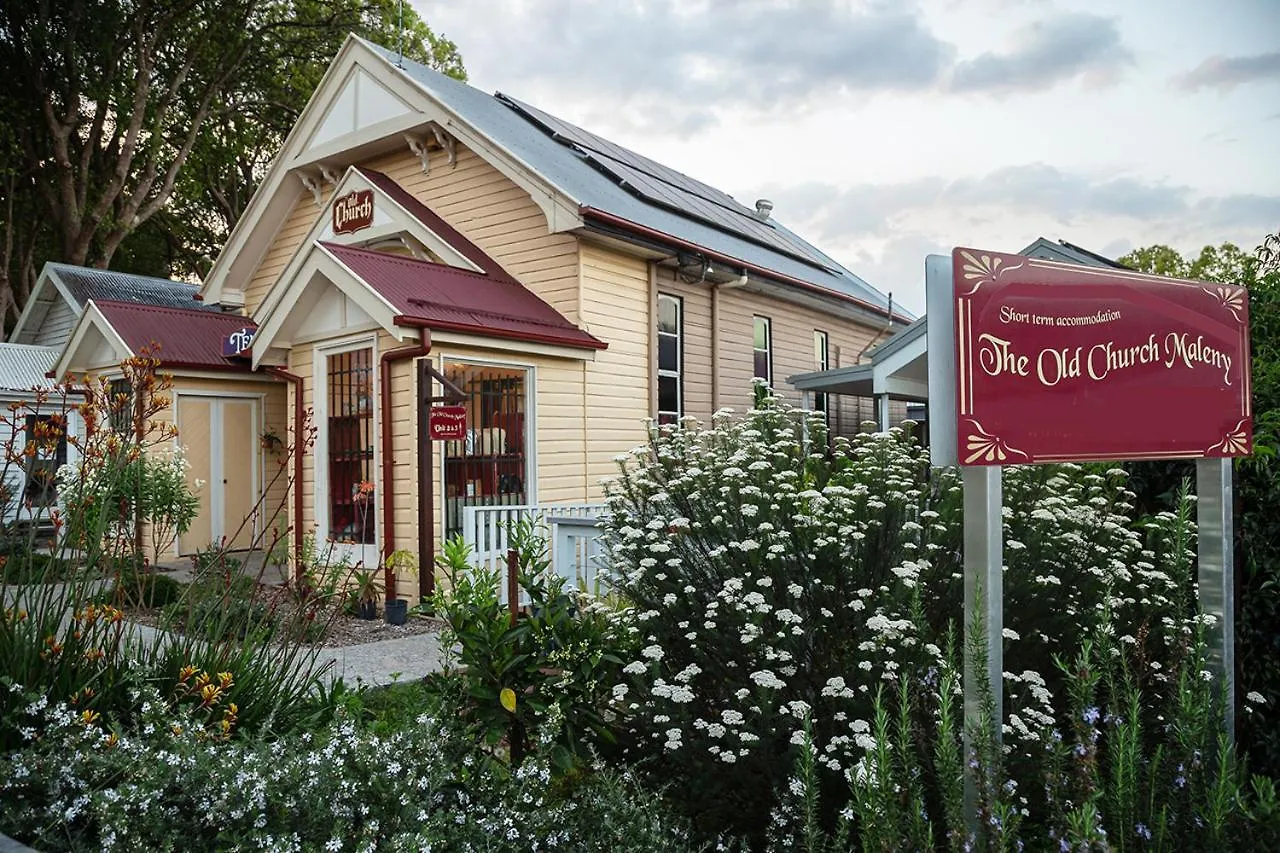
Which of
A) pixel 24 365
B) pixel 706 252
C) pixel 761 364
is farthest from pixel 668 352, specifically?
pixel 24 365

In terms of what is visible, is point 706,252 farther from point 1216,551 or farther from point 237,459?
point 1216,551

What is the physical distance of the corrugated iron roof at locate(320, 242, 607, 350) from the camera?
31.5 ft

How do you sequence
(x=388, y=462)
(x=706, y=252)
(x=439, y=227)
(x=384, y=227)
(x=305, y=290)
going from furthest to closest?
(x=706, y=252)
(x=384, y=227)
(x=439, y=227)
(x=305, y=290)
(x=388, y=462)

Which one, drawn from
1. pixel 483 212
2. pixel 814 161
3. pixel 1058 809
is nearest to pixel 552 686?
pixel 1058 809

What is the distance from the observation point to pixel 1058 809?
8.09 ft

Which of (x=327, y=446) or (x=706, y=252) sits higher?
(x=706, y=252)

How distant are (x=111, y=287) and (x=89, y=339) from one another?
34.6 feet

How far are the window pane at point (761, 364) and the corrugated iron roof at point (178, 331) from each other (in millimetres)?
8128

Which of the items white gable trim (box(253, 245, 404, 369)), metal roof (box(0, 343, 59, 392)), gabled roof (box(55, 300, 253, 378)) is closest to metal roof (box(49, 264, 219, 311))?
metal roof (box(0, 343, 59, 392))

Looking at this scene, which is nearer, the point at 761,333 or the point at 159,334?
the point at 159,334

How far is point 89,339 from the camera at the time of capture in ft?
45.9

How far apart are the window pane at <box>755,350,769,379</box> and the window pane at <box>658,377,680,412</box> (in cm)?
223

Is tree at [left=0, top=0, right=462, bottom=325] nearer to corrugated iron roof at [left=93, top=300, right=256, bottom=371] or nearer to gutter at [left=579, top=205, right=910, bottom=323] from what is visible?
corrugated iron roof at [left=93, top=300, right=256, bottom=371]

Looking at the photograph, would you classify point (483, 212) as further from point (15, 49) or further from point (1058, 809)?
point (15, 49)
